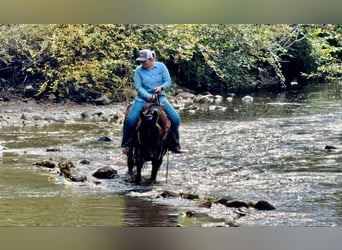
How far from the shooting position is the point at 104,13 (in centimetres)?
511

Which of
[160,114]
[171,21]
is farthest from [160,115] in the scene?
[171,21]

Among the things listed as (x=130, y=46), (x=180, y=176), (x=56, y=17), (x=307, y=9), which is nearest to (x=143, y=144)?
(x=180, y=176)

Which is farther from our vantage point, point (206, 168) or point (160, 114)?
point (206, 168)

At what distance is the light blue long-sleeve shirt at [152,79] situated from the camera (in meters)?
5.23

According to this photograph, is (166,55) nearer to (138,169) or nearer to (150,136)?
(150,136)

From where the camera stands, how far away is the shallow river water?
5059mm

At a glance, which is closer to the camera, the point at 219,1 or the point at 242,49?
the point at 219,1

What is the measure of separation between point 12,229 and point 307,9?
2.47 metres

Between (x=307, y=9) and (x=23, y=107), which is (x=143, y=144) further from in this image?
(x=307, y=9)

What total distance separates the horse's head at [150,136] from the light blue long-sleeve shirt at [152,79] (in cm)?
17

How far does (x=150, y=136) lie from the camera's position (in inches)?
203

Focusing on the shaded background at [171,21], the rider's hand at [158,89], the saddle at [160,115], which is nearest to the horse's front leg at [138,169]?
the saddle at [160,115]

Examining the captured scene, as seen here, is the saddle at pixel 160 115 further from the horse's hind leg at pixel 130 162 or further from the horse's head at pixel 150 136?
the horse's hind leg at pixel 130 162

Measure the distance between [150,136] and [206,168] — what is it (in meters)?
0.46
